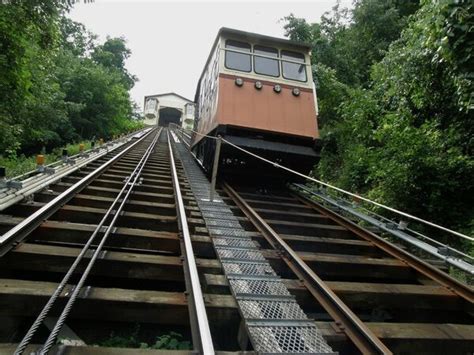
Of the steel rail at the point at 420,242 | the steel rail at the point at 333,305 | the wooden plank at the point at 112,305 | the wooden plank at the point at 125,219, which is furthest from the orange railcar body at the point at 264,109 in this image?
the wooden plank at the point at 112,305

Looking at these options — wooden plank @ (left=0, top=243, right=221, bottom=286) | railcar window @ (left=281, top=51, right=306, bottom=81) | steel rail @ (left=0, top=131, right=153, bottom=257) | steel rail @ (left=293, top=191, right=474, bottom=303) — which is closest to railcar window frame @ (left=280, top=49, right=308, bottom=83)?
railcar window @ (left=281, top=51, right=306, bottom=81)

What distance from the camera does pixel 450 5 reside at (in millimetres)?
4535

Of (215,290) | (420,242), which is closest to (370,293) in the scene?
(215,290)

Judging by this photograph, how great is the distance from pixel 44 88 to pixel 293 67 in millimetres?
9966

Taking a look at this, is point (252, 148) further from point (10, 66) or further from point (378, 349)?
point (10, 66)

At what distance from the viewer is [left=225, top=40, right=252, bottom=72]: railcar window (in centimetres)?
787

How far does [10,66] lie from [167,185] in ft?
16.5

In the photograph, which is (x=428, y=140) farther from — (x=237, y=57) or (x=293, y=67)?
(x=237, y=57)

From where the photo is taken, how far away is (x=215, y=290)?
290cm

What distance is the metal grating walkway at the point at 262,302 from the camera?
2.14 metres

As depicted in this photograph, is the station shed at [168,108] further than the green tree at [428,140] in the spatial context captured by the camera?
Yes

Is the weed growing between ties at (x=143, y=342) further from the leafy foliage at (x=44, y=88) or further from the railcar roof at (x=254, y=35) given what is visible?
the leafy foliage at (x=44, y=88)

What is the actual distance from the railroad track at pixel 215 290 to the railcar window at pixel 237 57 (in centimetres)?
418

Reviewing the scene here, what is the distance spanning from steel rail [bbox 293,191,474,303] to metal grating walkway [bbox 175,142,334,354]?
1.62 metres
